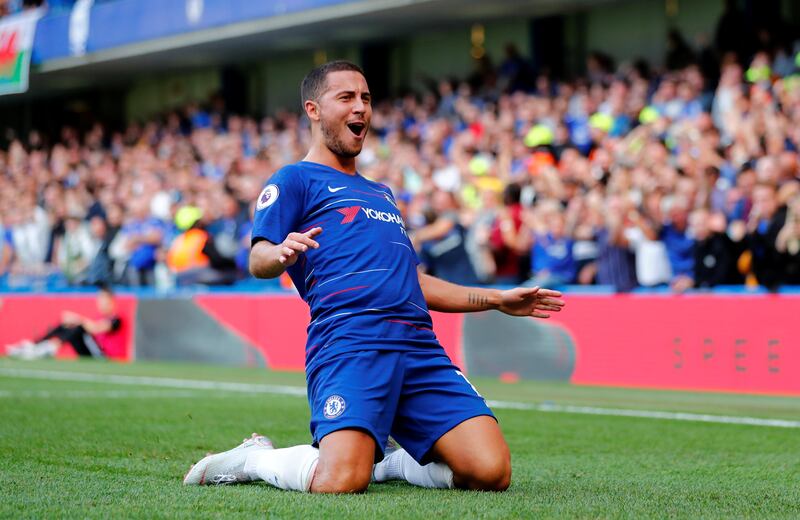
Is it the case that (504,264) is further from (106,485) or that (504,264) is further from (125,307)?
(106,485)

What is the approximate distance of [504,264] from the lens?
15305 millimetres

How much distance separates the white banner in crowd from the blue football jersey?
78.9 ft

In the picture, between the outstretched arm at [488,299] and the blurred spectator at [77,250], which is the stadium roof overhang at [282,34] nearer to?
the blurred spectator at [77,250]

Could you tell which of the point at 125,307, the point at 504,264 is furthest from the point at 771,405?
the point at 125,307

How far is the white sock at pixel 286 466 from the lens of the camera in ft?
18.7

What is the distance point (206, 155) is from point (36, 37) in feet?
21.3

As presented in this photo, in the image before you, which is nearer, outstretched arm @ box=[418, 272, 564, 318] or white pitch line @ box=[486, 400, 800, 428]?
outstretched arm @ box=[418, 272, 564, 318]

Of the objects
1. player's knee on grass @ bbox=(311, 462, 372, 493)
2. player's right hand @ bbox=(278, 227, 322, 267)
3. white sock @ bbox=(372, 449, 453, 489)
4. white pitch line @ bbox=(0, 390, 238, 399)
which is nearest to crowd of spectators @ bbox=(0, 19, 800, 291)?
white pitch line @ bbox=(0, 390, 238, 399)

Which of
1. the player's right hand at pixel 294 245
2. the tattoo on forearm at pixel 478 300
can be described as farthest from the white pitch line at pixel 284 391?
the player's right hand at pixel 294 245

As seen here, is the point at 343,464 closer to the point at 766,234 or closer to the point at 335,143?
the point at 335,143

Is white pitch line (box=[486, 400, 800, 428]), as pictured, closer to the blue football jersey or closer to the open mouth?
the blue football jersey

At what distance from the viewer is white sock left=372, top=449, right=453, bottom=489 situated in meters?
6.00

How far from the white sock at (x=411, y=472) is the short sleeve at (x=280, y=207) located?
1284mm

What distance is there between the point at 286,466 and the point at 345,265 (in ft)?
3.10
